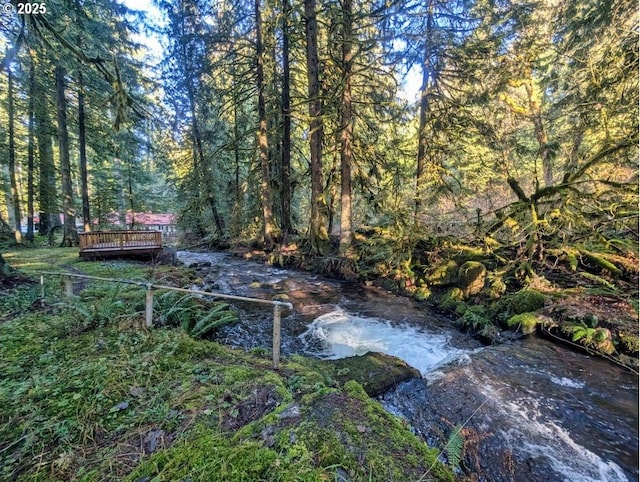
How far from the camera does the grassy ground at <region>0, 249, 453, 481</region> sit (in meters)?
2.03

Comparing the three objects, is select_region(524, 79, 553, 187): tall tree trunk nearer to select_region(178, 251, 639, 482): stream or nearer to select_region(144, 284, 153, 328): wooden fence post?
select_region(178, 251, 639, 482): stream

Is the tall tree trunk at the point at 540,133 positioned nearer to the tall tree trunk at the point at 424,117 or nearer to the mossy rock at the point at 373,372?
the tall tree trunk at the point at 424,117

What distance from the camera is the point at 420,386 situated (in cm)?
431

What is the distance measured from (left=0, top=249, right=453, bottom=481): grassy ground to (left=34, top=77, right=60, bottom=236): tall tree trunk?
18.0m

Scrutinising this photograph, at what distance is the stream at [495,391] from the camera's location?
3.01 meters

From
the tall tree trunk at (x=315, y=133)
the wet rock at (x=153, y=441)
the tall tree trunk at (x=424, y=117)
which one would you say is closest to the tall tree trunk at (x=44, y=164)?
the tall tree trunk at (x=315, y=133)

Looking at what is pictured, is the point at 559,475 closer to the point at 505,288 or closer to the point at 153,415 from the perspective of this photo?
the point at 153,415

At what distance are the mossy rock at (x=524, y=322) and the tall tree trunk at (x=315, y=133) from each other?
25.1 ft

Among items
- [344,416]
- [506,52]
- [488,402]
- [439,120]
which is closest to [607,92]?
[506,52]

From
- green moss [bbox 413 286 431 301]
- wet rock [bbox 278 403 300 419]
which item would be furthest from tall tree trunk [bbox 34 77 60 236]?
wet rock [bbox 278 403 300 419]

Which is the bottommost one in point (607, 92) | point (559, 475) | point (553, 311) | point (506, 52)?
point (559, 475)

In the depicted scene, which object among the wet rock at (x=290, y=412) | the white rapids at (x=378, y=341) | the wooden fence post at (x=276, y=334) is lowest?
the white rapids at (x=378, y=341)

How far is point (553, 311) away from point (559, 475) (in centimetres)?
391

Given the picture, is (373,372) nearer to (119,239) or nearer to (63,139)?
(119,239)
